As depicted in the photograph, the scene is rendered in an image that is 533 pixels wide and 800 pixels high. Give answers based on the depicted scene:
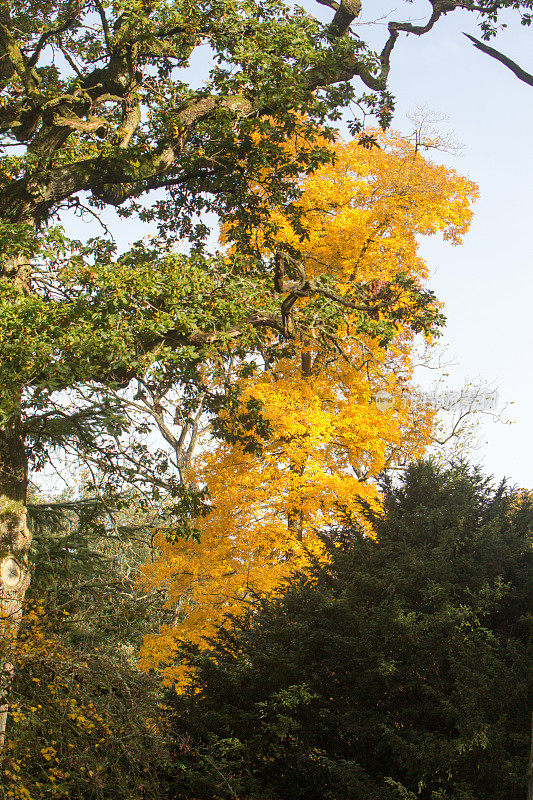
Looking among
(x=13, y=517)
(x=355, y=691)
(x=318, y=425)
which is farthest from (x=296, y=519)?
(x=355, y=691)

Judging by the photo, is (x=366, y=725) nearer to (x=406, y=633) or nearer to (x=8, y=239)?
(x=406, y=633)

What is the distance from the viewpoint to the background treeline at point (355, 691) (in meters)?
7.52

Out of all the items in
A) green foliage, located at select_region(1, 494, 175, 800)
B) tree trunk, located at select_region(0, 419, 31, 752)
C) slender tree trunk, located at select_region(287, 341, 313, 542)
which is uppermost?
slender tree trunk, located at select_region(287, 341, 313, 542)

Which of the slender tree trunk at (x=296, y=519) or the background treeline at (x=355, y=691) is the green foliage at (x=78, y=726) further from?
the slender tree trunk at (x=296, y=519)

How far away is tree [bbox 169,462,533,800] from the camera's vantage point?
294 inches

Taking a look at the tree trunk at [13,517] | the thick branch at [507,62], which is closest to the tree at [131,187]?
the tree trunk at [13,517]

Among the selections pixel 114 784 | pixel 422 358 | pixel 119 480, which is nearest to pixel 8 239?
pixel 119 480

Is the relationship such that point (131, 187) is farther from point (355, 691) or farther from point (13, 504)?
point (355, 691)

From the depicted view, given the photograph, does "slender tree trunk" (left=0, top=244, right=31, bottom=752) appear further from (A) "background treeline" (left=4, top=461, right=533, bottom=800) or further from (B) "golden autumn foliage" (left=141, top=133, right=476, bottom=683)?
(B) "golden autumn foliage" (left=141, top=133, right=476, bottom=683)

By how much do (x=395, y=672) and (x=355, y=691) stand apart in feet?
2.55

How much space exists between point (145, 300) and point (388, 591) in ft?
17.8

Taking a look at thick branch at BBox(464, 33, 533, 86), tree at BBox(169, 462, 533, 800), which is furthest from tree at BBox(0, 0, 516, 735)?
thick branch at BBox(464, 33, 533, 86)

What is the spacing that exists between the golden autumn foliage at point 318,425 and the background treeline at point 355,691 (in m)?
3.95

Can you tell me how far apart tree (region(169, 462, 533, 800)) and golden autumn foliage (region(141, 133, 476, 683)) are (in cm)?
376
